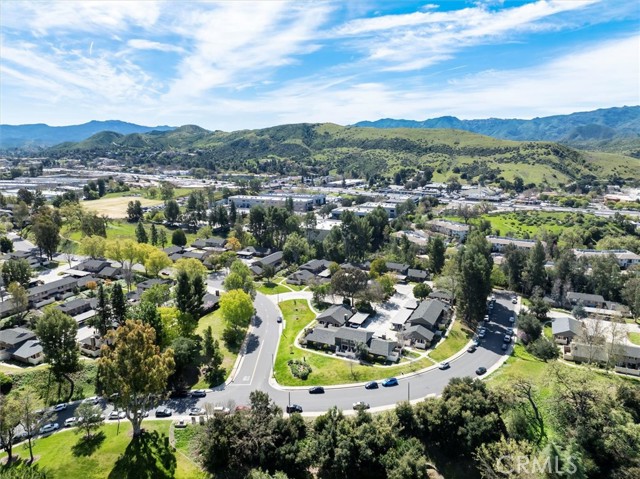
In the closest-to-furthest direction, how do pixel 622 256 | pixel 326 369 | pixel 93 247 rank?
pixel 326 369
pixel 93 247
pixel 622 256

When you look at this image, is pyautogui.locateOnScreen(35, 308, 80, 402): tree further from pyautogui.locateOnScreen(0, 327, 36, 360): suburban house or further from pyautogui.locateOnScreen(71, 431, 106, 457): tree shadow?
pyautogui.locateOnScreen(0, 327, 36, 360): suburban house

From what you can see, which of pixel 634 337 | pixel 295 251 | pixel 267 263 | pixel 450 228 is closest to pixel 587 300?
pixel 634 337

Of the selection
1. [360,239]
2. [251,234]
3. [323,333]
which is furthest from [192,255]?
[323,333]

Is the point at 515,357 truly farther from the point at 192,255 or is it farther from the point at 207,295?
the point at 192,255

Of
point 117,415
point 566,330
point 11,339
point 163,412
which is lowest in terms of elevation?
point 566,330

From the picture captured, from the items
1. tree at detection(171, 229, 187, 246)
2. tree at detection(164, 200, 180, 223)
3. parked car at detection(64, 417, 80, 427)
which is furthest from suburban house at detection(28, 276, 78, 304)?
tree at detection(164, 200, 180, 223)

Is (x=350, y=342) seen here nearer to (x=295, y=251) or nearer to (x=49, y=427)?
(x=49, y=427)
